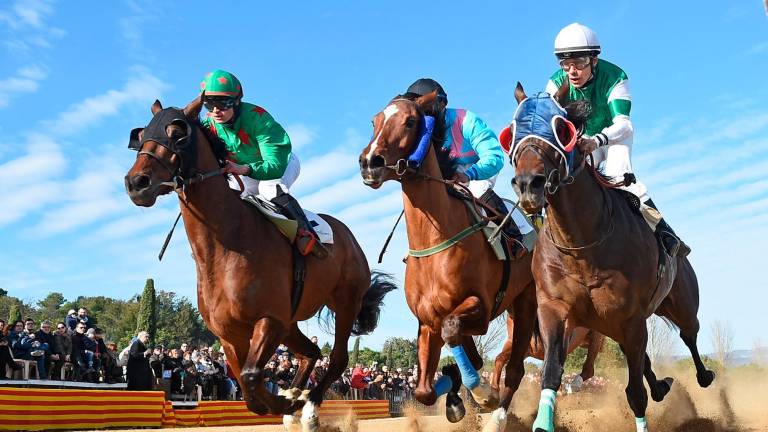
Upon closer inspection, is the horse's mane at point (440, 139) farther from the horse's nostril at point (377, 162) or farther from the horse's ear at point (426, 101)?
the horse's nostril at point (377, 162)

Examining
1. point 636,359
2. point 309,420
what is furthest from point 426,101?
point 309,420

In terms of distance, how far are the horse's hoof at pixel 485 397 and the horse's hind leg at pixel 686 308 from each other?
8.50ft

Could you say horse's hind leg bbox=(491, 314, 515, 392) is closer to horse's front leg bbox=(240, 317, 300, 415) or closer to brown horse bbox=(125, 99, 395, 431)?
brown horse bbox=(125, 99, 395, 431)

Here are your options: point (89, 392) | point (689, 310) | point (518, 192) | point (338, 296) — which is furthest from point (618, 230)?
point (89, 392)

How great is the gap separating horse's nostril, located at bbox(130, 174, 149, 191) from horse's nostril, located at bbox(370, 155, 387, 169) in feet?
6.55

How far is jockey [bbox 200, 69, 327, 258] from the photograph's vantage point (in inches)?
346

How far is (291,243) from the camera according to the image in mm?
8898

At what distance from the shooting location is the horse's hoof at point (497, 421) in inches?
319

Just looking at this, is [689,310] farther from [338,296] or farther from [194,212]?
[194,212]

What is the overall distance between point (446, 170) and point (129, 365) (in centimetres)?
1025

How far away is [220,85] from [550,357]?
444cm

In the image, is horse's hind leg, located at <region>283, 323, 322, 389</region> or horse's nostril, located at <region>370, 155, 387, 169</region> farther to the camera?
horse's hind leg, located at <region>283, 323, 322, 389</region>

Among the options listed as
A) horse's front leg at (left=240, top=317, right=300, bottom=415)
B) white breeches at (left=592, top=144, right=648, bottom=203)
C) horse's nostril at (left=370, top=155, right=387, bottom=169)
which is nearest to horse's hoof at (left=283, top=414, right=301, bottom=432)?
horse's front leg at (left=240, top=317, right=300, bottom=415)

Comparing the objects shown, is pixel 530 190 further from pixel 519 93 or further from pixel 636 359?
pixel 636 359
